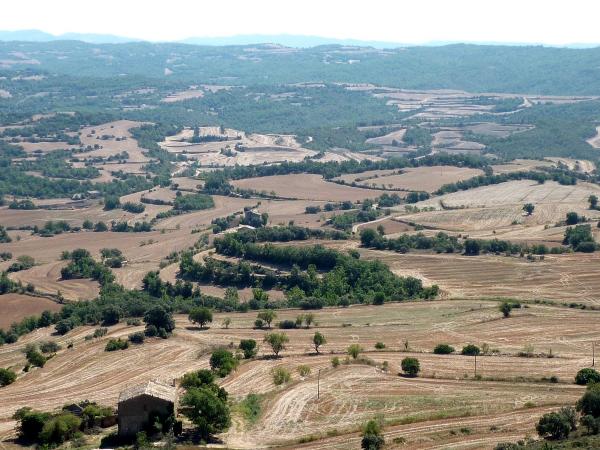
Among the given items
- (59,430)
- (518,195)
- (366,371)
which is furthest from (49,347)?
(518,195)

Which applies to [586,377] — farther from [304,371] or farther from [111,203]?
[111,203]

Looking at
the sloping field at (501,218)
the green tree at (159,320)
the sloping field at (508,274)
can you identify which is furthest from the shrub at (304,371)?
the sloping field at (501,218)

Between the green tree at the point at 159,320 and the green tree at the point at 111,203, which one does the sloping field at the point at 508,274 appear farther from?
the green tree at the point at 111,203

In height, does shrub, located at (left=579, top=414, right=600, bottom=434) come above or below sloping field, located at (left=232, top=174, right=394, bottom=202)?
above

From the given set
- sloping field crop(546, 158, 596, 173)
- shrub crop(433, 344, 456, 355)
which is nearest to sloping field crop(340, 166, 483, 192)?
sloping field crop(546, 158, 596, 173)

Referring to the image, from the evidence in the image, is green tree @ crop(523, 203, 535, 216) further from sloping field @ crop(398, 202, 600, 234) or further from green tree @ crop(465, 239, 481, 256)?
green tree @ crop(465, 239, 481, 256)

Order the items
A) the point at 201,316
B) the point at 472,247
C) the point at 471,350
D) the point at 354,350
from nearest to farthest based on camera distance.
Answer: the point at 354,350, the point at 471,350, the point at 201,316, the point at 472,247
